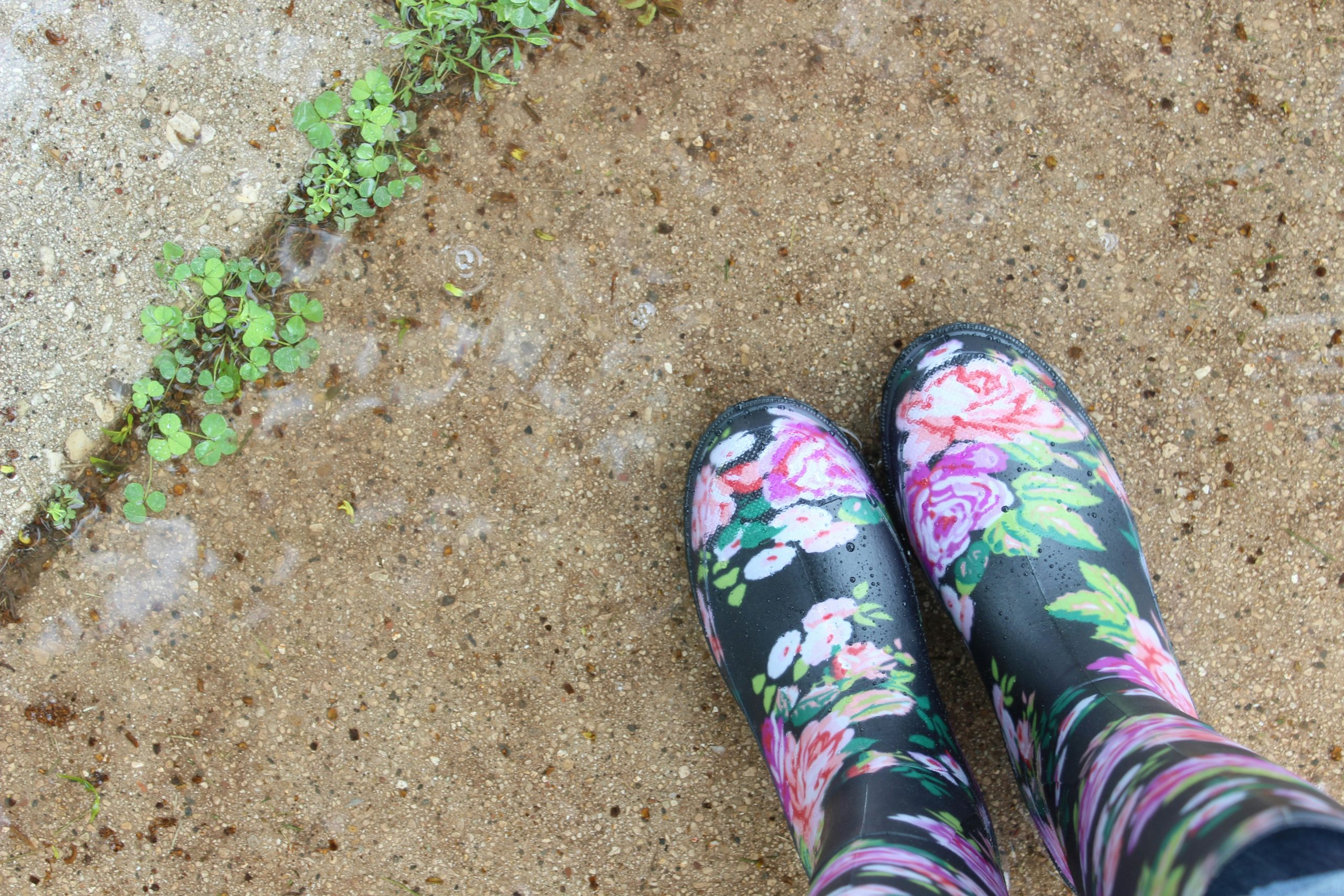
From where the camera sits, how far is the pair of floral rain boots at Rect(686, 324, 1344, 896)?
4.32 ft

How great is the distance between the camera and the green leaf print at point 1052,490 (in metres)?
1.56

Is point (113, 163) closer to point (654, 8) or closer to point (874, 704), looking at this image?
point (654, 8)

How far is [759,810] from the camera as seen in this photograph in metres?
1.71

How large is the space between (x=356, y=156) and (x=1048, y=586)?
159cm

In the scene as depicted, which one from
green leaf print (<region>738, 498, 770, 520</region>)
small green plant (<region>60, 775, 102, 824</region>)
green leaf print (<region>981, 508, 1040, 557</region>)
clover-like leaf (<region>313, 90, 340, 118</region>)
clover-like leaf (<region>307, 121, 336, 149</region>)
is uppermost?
clover-like leaf (<region>313, 90, 340, 118</region>)

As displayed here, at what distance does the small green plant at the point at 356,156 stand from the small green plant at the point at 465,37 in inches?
2.2

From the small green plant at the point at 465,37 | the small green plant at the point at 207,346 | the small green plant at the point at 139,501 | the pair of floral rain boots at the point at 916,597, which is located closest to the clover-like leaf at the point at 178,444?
the small green plant at the point at 207,346

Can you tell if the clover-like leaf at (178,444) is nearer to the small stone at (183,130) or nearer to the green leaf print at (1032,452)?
the small stone at (183,130)

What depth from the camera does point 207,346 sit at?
161 cm

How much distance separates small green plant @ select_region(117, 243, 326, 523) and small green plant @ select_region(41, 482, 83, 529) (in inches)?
4.1

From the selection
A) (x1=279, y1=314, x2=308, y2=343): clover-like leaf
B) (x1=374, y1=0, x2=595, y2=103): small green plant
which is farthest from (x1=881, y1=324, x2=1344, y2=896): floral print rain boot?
(x1=279, y1=314, x2=308, y2=343): clover-like leaf

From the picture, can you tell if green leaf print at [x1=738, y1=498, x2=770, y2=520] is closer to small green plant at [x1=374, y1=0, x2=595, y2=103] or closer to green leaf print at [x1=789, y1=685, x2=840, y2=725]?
green leaf print at [x1=789, y1=685, x2=840, y2=725]

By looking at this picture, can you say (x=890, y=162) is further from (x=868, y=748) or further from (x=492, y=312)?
(x=868, y=748)

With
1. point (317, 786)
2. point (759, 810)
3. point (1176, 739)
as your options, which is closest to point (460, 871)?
point (317, 786)
